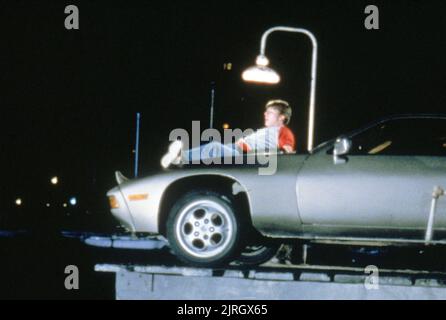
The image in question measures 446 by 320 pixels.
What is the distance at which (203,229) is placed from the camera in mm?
5078

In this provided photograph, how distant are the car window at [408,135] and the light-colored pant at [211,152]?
3.65ft

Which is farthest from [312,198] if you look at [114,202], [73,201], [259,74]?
[73,201]

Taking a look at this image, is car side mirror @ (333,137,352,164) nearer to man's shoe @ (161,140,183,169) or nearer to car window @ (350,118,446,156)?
car window @ (350,118,446,156)

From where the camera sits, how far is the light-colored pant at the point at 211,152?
523 cm

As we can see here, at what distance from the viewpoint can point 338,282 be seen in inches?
183

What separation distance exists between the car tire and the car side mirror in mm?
1009

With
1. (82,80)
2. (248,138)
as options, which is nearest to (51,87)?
(82,80)

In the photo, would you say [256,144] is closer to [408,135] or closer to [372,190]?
[372,190]

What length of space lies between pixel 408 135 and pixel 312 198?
1153mm

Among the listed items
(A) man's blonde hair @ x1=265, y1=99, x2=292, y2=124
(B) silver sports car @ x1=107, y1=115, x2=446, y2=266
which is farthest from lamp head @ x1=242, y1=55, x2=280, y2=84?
(B) silver sports car @ x1=107, y1=115, x2=446, y2=266

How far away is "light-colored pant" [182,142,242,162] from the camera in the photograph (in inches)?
206

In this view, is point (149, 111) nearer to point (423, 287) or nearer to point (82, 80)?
point (82, 80)

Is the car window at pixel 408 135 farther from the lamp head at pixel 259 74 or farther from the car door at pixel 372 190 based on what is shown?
the lamp head at pixel 259 74

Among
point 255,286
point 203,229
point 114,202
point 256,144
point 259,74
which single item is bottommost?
point 255,286
